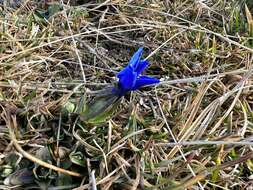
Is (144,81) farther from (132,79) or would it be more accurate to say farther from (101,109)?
(101,109)

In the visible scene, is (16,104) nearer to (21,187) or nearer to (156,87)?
(21,187)

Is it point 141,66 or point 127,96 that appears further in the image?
point 127,96

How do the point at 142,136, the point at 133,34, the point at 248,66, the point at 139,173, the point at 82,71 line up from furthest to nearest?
the point at 133,34 → the point at 248,66 → the point at 82,71 → the point at 142,136 → the point at 139,173

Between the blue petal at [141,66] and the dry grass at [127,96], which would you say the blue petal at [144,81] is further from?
the dry grass at [127,96]

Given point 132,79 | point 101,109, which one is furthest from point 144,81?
point 101,109

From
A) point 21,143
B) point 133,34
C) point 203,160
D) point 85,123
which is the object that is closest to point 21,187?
point 21,143

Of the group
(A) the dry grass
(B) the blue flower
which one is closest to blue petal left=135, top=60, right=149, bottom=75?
(B) the blue flower
